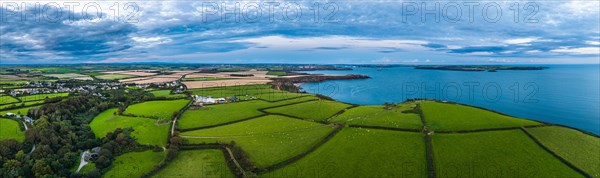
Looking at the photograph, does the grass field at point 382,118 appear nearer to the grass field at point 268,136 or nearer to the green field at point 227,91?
the grass field at point 268,136

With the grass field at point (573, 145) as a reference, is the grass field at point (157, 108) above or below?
above

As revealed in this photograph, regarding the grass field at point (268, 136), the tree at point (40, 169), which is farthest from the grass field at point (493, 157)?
the tree at point (40, 169)

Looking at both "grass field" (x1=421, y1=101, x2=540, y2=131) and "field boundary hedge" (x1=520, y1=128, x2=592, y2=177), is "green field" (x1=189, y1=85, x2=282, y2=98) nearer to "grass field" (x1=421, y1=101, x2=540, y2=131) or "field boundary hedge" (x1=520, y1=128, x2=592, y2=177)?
"grass field" (x1=421, y1=101, x2=540, y2=131)

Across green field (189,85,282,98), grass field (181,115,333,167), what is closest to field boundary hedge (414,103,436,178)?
grass field (181,115,333,167)

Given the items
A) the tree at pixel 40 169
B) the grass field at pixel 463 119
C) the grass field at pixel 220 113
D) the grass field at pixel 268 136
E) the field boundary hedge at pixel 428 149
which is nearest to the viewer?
the tree at pixel 40 169

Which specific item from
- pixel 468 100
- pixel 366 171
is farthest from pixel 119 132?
pixel 468 100

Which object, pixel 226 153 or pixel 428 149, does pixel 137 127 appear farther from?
pixel 428 149

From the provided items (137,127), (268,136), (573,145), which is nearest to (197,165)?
(268,136)
